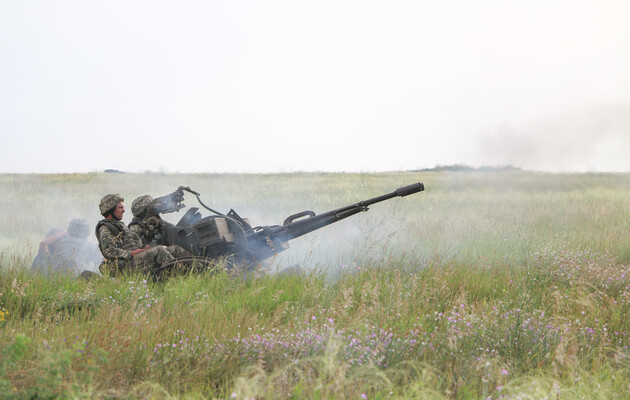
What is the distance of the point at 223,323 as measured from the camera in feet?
18.2

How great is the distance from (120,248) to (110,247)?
0.46 ft

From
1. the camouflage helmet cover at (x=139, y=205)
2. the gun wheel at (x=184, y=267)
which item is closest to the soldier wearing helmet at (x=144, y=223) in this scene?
the camouflage helmet cover at (x=139, y=205)

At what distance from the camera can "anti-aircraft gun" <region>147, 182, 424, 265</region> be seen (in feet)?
25.7

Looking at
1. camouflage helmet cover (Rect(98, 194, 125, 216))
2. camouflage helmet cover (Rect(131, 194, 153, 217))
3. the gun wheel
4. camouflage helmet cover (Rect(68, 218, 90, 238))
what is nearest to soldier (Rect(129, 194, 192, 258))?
camouflage helmet cover (Rect(131, 194, 153, 217))

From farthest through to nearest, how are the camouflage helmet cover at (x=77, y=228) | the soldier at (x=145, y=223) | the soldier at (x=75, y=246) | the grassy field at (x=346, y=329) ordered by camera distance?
the camouflage helmet cover at (x=77, y=228), the soldier at (x=75, y=246), the soldier at (x=145, y=223), the grassy field at (x=346, y=329)

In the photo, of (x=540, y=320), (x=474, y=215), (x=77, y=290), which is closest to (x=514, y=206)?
(x=474, y=215)

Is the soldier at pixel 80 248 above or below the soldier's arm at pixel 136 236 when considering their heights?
below

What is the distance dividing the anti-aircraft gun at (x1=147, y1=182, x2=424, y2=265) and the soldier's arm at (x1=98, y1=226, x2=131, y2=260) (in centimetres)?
62

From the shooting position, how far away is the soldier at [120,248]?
783cm

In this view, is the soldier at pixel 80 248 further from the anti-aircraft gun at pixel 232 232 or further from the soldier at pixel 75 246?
the anti-aircraft gun at pixel 232 232

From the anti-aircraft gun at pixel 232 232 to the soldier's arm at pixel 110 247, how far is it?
62cm

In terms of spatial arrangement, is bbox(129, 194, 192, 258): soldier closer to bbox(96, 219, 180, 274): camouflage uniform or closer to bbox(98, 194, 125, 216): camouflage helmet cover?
bbox(96, 219, 180, 274): camouflage uniform

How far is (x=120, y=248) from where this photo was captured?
26.2ft

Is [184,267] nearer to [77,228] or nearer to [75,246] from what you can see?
[75,246]
